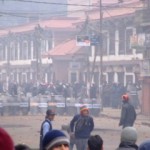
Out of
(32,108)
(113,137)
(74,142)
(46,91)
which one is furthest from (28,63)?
(74,142)

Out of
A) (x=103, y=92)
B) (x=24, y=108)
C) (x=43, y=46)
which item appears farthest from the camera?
(x=43, y=46)

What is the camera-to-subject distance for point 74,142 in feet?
45.1

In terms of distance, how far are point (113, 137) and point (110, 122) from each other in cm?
711

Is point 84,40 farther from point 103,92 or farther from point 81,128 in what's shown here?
Result: point 81,128

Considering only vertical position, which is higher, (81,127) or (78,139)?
(81,127)

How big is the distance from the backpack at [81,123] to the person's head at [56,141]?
9497 millimetres

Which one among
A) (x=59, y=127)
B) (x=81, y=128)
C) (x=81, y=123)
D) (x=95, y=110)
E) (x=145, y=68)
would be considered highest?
(x=145, y=68)

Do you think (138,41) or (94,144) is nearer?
(94,144)

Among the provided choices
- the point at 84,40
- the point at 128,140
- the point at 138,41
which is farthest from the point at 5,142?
the point at 84,40

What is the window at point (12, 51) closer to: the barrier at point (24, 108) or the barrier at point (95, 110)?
the barrier at point (24, 108)

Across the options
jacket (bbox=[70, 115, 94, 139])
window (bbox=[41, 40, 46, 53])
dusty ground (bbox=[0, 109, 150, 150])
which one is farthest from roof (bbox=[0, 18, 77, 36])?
jacket (bbox=[70, 115, 94, 139])

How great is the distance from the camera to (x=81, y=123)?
1362cm

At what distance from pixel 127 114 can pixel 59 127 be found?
7.37 meters

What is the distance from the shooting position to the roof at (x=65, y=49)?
53.4 m
